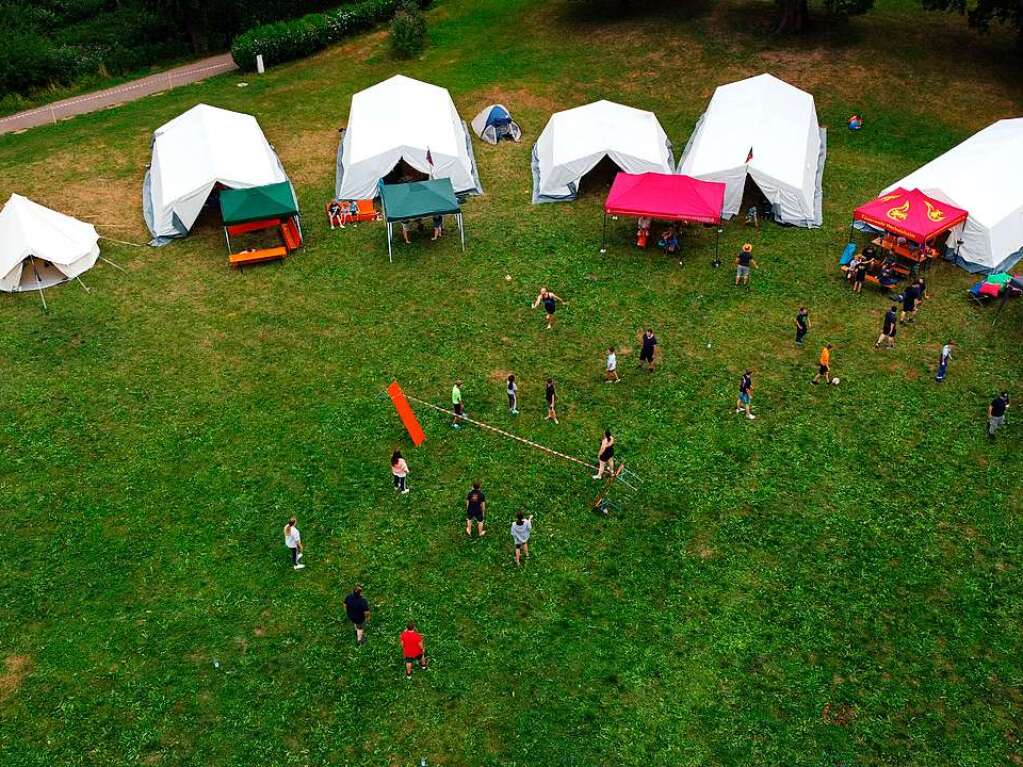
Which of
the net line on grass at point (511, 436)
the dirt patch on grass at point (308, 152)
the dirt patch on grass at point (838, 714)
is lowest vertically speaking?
the dirt patch on grass at point (838, 714)

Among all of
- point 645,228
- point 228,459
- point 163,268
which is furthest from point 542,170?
point 228,459

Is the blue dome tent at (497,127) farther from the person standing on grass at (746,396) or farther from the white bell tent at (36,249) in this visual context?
the person standing on grass at (746,396)

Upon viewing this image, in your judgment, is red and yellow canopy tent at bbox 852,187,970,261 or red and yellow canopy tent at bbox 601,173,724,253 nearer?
red and yellow canopy tent at bbox 852,187,970,261

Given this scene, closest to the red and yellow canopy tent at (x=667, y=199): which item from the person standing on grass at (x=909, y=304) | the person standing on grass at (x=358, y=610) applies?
the person standing on grass at (x=909, y=304)

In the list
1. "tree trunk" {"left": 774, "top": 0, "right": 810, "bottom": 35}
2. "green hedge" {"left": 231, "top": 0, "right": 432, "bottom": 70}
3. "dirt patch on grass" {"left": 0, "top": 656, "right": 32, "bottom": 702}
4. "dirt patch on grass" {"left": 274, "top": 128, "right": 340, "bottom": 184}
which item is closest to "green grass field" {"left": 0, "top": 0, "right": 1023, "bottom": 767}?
"dirt patch on grass" {"left": 0, "top": 656, "right": 32, "bottom": 702}

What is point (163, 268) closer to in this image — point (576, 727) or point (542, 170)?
point (542, 170)

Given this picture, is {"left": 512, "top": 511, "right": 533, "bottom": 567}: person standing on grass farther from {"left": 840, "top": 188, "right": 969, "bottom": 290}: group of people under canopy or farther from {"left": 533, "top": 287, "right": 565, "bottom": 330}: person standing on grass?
{"left": 840, "top": 188, "right": 969, "bottom": 290}: group of people under canopy
